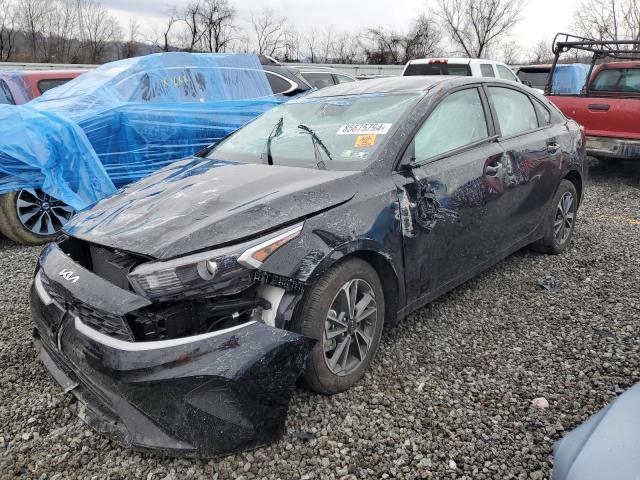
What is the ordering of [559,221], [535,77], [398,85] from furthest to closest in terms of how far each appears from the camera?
[535,77] → [559,221] → [398,85]

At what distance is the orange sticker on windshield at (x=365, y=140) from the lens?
2864 mm

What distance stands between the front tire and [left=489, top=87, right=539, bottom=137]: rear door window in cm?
182

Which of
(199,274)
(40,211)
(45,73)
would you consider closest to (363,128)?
(199,274)

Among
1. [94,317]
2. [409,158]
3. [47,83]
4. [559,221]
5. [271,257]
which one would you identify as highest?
[47,83]

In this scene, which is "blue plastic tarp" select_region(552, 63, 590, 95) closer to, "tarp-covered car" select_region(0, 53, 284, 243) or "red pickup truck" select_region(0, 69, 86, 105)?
"tarp-covered car" select_region(0, 53, 284, 243)

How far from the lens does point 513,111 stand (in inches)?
153

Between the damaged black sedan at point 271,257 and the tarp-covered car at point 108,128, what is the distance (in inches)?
77.6

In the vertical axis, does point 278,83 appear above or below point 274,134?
above

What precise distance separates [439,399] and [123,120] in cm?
412

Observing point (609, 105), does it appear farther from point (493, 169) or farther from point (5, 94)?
point (5, 94)

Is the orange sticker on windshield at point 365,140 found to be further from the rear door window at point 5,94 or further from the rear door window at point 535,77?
the rear door window at point 535,77

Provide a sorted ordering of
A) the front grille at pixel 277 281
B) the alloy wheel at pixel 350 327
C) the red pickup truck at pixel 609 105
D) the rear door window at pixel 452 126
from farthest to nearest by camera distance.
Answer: the red pickup truck at pixel 609 105, the rear door window at pixel 452 126, the alloy wheel at pixel 350 327, the front grille at pixel 277 281

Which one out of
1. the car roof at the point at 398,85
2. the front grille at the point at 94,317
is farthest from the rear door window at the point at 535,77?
the front grille at the point at 94,317

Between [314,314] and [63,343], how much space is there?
1160mm
